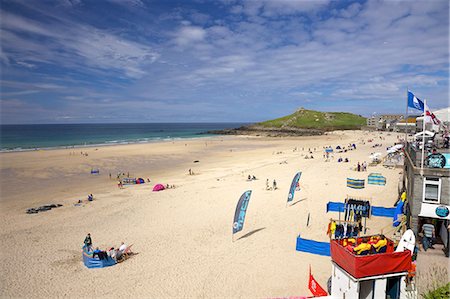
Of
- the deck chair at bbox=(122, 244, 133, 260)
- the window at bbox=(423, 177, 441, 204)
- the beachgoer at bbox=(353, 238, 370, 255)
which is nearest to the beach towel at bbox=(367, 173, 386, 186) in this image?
the window at bbox=(423, 177, 441, 204)

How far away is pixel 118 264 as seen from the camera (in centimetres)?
1245

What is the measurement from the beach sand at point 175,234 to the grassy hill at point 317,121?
328ft

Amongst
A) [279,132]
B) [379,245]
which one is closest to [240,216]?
[379,245]

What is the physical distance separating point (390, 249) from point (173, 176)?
25.7m

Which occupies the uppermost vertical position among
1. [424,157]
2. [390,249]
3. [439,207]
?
[424,157]

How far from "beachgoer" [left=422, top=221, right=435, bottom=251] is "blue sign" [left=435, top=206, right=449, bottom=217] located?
71 cm

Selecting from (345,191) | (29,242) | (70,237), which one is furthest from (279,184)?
(29,242)

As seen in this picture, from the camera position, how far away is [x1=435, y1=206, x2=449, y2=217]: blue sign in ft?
35.1

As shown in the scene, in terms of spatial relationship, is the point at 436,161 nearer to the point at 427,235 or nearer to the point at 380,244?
the point at 427,235

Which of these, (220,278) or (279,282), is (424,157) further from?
(220,278)

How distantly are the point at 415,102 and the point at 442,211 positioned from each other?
14.9ft

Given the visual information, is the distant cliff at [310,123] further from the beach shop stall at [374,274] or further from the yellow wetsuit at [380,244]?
the beach shop stall at [374,274]

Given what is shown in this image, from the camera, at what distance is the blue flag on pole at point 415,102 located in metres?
12.3

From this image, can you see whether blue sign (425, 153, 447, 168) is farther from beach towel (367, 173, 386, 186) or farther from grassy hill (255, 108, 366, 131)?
grassy hill (255, 108, 366, 131)
